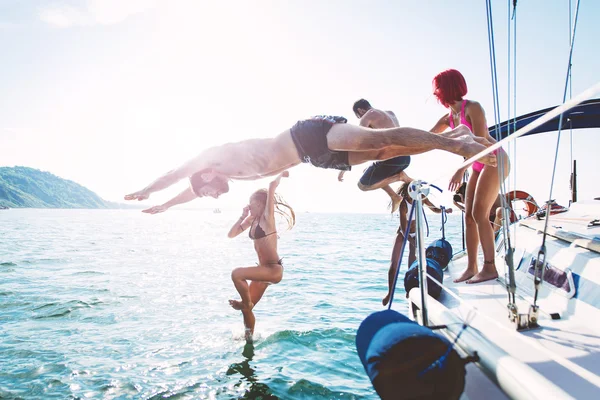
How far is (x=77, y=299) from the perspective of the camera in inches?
363

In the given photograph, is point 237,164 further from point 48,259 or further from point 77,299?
point 48,259

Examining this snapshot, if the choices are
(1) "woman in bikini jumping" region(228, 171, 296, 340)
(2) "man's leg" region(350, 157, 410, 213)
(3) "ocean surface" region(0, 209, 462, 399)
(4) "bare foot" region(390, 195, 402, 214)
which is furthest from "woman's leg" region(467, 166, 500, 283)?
(1) "woman in bikini jumping" region(228, 171, 296, 340)

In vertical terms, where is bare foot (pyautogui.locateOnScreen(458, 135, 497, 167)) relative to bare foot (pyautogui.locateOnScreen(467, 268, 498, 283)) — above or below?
above

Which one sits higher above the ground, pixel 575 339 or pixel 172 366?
pixel 575 339

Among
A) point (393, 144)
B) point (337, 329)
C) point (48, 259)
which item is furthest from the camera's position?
A: point (48, 259)

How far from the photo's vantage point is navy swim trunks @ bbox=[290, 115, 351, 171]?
11.8 ft

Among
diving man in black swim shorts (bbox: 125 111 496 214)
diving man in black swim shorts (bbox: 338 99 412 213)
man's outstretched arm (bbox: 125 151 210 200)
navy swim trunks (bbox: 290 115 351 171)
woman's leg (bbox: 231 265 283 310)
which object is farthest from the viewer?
woman's leg (bbox: 231 265 283 310)

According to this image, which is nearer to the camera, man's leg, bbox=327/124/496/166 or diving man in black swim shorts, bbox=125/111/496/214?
man's leg, bbox=327/124/496/166

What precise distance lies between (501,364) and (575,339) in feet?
4.18

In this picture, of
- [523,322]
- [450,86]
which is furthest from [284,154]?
[523,322]

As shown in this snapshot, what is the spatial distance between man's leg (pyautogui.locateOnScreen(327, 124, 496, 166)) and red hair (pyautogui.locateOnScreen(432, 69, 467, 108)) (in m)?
0.89

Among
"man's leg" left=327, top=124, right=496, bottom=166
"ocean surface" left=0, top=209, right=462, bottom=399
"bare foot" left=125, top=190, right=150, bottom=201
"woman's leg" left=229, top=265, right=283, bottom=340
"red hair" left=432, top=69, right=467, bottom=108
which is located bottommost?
"ocean surface" left=0, top=209, right=462, bottom=399

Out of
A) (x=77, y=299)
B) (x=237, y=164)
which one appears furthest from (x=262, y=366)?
(x=77, y=299)

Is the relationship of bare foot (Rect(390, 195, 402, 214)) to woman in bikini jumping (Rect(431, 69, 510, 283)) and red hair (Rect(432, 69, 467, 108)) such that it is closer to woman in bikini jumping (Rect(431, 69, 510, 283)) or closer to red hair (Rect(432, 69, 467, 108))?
woman in bikini jumping (Rect(431, 69, 510, 283))
